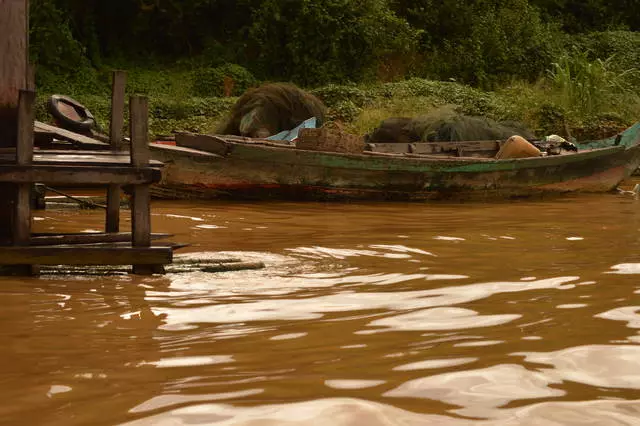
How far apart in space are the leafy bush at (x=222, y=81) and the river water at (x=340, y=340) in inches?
594

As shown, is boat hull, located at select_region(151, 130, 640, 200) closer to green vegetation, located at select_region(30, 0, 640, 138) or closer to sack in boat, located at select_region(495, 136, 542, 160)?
sack in boat, located at select_region(495, 136, 542, 160)

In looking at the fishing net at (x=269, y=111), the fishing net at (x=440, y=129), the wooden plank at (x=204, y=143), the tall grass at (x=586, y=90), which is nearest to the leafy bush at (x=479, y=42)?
the tall grass at (x=586, y=90)

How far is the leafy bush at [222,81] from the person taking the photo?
22609 mm

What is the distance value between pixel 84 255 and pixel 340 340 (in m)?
2.30

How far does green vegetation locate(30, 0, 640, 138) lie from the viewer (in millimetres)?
19641

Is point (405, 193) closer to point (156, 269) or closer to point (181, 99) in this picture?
point (156, 269)

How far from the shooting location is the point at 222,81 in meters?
22.8

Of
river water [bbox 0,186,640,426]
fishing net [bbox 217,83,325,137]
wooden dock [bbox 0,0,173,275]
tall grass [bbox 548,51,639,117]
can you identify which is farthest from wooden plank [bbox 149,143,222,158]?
tall grass [bbox 548,51,639,117]

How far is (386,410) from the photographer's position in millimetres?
3316

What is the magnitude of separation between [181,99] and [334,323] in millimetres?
16694

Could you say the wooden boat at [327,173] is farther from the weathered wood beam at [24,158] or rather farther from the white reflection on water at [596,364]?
the white reflection on water at [596,364]

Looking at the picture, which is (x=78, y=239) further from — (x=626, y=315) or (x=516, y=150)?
(x=516, y=150)

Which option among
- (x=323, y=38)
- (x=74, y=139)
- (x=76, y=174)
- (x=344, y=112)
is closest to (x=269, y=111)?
(x=344, y=112)

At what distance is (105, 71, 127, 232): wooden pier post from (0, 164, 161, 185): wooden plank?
145cm
